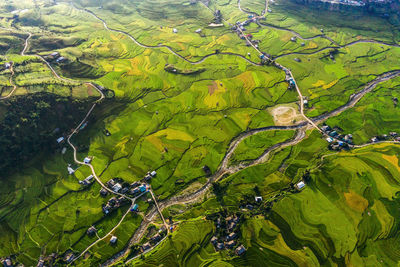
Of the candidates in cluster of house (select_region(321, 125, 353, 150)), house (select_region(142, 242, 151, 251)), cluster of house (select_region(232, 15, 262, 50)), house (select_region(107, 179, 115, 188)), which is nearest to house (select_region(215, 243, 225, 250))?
house (select_region(142, 242, 151, 251))

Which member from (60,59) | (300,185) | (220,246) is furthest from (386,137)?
(60,59)

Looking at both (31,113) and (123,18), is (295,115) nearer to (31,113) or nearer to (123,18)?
(31,113)

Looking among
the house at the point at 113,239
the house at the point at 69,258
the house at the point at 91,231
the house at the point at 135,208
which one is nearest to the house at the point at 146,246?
the house at the point at 113,239

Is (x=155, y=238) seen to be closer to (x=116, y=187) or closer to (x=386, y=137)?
(x=116, y=187)

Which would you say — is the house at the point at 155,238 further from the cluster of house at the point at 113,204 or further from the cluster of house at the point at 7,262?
the cluster of house at the point at 7,262

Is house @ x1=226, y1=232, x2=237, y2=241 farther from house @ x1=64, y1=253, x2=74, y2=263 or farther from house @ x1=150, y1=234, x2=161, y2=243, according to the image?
house @ x1=64, y1=253, x2=74, y2=263

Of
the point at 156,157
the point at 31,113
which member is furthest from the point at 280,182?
the point at 31,113
